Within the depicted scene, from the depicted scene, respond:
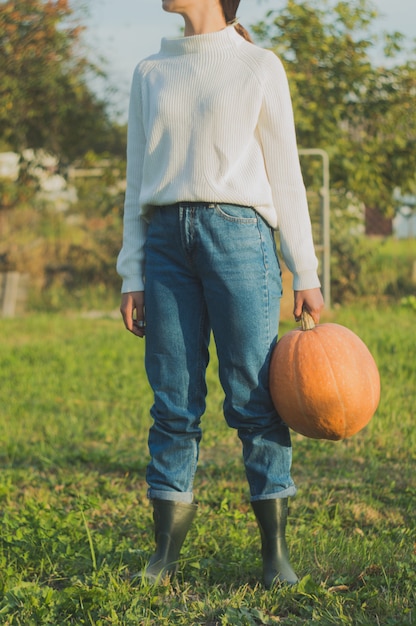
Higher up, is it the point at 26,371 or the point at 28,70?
the point at 28,70

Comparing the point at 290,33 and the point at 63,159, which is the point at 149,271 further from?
the point at 63,159

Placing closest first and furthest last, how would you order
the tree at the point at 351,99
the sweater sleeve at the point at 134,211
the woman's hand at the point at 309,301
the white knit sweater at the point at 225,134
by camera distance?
the white knit sweater at the point at 225,134, the woman's hand at the point at 309,301, the sweater sleeve at the point at 134,211, the tree at the point at 351,99

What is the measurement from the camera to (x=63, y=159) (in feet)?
38.5

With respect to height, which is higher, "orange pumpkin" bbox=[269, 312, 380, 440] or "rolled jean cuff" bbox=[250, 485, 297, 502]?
"orange pumpkin" bbox=[269, 312, 380, 440]

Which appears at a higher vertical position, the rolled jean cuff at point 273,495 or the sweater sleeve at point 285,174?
the sweater sleeve at point 285,174

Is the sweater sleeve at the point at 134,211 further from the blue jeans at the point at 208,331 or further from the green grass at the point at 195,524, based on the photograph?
the green grass at the point at 195,524

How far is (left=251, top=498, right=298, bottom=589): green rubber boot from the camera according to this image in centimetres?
288

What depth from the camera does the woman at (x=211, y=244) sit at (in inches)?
107

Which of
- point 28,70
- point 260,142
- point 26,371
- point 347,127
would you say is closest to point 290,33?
point 347,127

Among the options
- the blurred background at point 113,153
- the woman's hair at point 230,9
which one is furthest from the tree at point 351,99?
the woman's hair at point 230,9

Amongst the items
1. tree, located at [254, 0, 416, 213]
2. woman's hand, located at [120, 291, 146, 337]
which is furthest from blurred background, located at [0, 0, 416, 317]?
woman's hand, located at [120, 291, 146, 337]

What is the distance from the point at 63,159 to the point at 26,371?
568 centimetres

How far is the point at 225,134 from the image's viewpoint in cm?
271

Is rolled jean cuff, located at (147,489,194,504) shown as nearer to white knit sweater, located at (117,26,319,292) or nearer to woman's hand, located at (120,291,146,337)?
woman's hand, located at (120,291,146,337)
